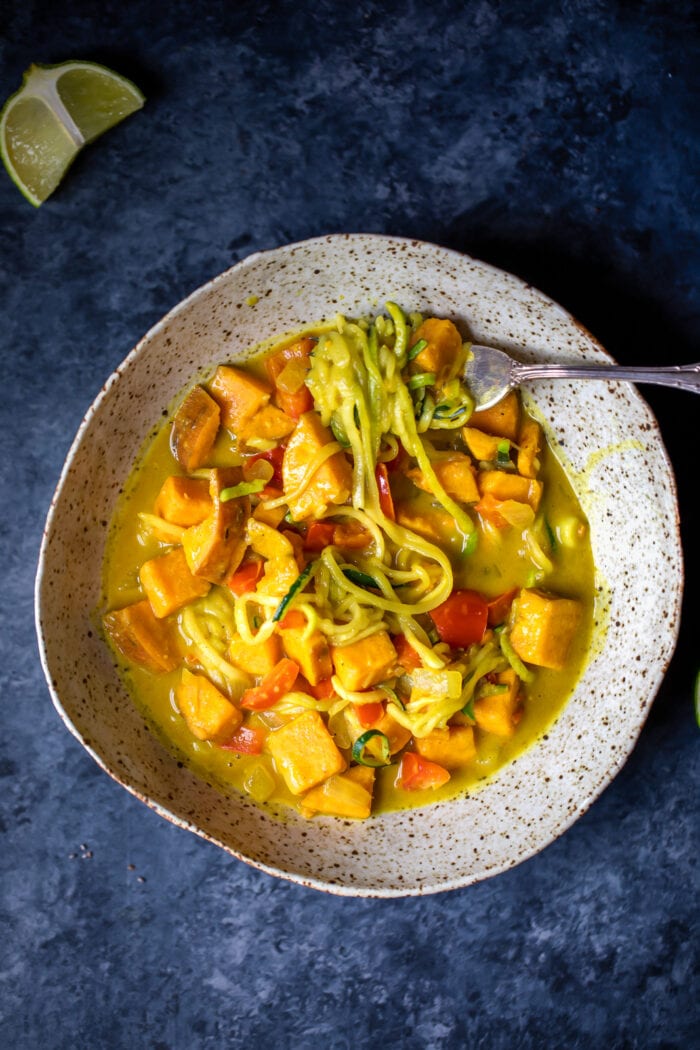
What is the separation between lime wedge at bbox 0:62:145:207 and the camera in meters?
3.95

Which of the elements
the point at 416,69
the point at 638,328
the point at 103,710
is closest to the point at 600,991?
the point at 103,710

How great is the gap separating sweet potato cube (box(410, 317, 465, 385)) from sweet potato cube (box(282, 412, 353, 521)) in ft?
1.77

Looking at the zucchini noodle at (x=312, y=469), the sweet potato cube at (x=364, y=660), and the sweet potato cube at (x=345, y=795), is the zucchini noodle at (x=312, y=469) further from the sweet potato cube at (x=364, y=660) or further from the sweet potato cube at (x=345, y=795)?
the sweet potato cube at (x=345, y=795)

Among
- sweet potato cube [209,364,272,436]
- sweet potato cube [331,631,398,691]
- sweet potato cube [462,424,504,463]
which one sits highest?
sweet potato cube [209,364,272,436]

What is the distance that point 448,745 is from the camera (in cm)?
393

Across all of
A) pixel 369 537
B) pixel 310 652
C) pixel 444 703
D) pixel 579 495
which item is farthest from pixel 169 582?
pixel 579 495

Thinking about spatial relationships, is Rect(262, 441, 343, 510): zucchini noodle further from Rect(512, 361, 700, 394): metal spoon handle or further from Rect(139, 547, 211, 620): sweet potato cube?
Rect(512, 361, 700, 394): metal spoon handle

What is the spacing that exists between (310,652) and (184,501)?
0.92m

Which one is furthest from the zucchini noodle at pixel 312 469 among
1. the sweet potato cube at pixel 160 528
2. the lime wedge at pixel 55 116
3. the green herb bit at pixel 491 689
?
the lime wedge at pixel 55 116

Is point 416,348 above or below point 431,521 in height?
above

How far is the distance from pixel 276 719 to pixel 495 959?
1752mm

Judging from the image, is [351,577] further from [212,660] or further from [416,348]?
[416,348]

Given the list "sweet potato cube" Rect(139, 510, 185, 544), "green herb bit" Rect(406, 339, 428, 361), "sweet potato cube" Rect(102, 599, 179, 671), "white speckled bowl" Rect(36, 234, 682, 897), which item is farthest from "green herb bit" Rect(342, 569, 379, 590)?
"white speckled bowl" Rect(36, 234, 682, 897)

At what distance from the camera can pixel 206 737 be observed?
396cm
